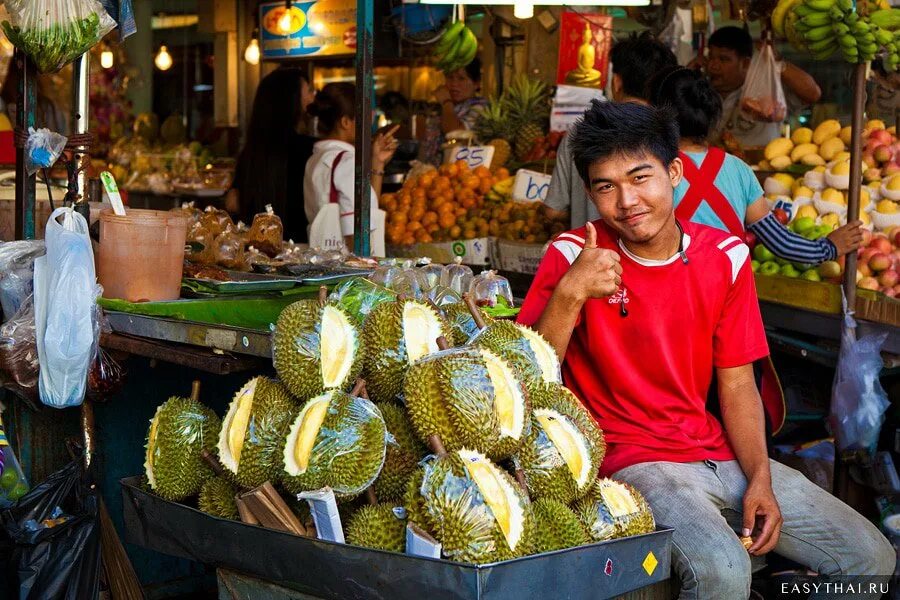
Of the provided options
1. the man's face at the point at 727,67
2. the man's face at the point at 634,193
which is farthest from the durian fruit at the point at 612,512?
the man's face at the point at 727,67

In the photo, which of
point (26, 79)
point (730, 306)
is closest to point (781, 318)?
point (730, 306)

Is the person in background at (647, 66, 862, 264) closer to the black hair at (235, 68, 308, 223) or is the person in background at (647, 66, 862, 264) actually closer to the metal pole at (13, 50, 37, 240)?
the metal pole at (13, 50, 37, 240)

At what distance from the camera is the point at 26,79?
9.81 ft

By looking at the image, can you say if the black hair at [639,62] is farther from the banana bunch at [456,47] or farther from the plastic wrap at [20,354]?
the banana bunch at [456,47]

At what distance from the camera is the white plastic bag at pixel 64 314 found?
261 centimetres

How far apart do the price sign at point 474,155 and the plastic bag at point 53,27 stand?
11.1 feet

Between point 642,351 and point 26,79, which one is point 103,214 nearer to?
point 26,79

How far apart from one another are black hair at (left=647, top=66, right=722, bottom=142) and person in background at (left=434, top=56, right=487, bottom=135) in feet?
11.4

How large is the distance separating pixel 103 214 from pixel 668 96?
186 cm

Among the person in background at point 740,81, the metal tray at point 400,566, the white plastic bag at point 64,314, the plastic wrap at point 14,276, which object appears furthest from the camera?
the person in background at point 740,81

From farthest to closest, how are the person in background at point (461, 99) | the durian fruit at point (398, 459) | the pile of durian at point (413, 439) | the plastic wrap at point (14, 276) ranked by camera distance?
1. the person in background at point (461, 99)
2. the plastic wrap at point (14, 276)
3. the durian fruit at point (398, 459)
4. the pile of durian at point (413, 439)

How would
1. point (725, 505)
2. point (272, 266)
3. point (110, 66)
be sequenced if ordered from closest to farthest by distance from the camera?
point (725, 505) < point (272, 266) < point (110, 66)

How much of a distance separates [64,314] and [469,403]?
1230mm

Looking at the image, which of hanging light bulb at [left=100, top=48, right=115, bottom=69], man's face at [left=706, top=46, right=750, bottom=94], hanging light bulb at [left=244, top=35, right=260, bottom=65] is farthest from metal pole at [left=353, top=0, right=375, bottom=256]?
hanging light bulb at [left=100, top=48, right=115, bottom=69]
